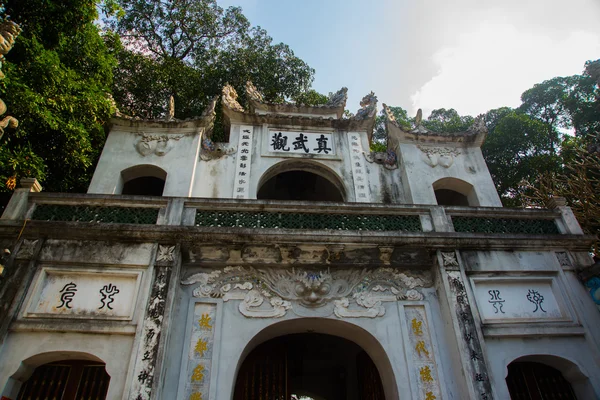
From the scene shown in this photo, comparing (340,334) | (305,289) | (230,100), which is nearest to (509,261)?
(340,334)

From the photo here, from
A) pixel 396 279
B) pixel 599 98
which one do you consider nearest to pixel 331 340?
pixel 396 279

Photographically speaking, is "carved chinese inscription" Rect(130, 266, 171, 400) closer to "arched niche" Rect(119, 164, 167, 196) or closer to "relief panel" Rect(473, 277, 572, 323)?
"arched niche" Rect(119, 164, 167, 196)

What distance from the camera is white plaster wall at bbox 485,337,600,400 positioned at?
7172 millimetres

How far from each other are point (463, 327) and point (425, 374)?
102 cm

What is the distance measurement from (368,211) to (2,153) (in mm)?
7649

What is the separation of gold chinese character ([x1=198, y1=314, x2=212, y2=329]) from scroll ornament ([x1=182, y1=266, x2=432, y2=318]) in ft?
1.27

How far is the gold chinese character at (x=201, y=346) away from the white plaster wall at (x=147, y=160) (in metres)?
4.29

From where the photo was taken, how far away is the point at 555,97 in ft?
76.2

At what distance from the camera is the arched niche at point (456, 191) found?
1205 centimetres

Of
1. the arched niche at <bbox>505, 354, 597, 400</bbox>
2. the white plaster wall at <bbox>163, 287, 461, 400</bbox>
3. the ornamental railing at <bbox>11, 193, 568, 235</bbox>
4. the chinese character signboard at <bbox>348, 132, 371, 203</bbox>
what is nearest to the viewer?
the white plaster wall at <bbox>163, 287, 461, 400</bbox>

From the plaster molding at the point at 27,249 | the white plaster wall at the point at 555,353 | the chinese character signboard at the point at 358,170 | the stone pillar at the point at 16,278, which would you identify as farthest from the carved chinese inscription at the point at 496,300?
the plaster molding at the point at 27,249

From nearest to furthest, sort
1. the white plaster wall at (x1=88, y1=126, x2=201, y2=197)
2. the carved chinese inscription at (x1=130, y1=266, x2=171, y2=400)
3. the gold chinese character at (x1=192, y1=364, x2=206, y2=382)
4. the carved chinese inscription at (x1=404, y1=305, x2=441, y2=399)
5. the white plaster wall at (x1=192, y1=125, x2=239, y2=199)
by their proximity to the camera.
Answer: the carved chinese inscription at (x1=130, y1=266, x2=171, y2=400) < the gold chinese character at (x1=192, y1=364, x2=206, y2=382) < the carved chinese inscription at (x1=404, y1=305, x2=441, y2=399) < the white plaster wall at (x1=88, y1=126, x2=201, y2=197) < the white plaster wall at (x1=192, y1=125, x2=239, y2=199)

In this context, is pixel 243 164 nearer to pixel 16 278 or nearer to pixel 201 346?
pixel 201 346

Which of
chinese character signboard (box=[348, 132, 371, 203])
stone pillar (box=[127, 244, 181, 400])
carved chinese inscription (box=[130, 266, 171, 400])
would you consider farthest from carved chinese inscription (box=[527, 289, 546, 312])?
carved chinese inscription (box=[130, 266, 171, 400])
